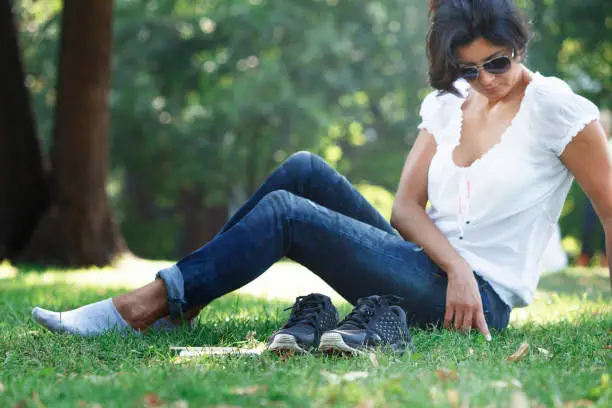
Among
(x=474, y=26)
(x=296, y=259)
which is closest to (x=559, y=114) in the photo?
(x=474, y=26)

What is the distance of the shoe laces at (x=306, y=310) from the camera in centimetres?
348

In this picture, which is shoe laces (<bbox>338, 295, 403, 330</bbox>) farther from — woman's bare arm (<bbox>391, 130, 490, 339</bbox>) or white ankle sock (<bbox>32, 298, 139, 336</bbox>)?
white ankle sock (<bbox>32, 298, 139, 336</bbox>)

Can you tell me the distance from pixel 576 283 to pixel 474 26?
215 inches

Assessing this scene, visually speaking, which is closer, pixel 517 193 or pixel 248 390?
pixel 248 390

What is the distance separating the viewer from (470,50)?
373 cm

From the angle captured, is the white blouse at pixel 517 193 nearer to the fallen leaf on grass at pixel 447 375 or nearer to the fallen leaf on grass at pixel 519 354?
the fallen leaf on grass at pixel 519 354

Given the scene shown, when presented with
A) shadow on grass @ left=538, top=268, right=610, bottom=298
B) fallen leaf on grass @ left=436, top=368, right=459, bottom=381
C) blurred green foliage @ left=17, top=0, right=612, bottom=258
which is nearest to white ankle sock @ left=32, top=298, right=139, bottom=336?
fallen leaf on grass @ left=436, top=368, right=459, bottom=381

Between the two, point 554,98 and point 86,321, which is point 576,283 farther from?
point 86,321

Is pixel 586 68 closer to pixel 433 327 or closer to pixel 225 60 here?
pixel 225 60

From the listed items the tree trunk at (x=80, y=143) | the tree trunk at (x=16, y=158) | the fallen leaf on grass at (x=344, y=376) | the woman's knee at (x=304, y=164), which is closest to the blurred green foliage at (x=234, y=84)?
the tree trunk at (x=16, y=158)

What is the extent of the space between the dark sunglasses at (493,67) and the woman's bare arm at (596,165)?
1.35 ft

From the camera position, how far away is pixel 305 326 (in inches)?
134

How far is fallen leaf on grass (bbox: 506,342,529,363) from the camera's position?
3.16 m

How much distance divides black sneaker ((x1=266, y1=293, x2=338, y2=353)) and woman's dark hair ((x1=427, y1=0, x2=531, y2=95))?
1.15 meters
